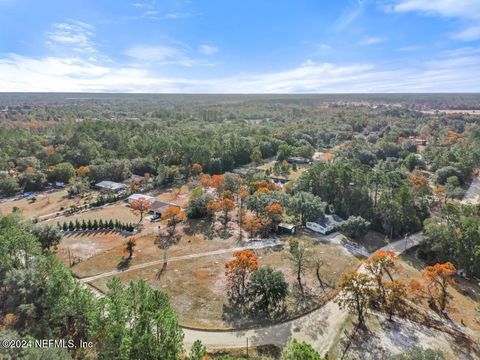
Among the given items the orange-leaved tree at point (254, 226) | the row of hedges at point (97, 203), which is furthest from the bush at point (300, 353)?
the row of hedges at point (97, 203)

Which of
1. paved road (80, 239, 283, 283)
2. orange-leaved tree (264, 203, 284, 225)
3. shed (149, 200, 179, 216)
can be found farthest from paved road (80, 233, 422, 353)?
shed (149, 200, 179, 216)

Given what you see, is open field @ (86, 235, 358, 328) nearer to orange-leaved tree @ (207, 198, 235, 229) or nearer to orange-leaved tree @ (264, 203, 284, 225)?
orange-leaved tree @ (264, 203, 284, 225)

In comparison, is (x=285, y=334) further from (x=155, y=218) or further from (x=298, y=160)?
(x=298, y=160)

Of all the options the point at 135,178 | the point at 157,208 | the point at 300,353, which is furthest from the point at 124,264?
the point at 135,178

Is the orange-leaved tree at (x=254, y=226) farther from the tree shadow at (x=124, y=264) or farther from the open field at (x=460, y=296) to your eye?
the open field at (x=460, y=296)

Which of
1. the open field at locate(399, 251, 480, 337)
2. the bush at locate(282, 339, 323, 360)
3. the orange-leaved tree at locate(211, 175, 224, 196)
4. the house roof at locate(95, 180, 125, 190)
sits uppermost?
the bush at locate(282, 339, 323, 360)
